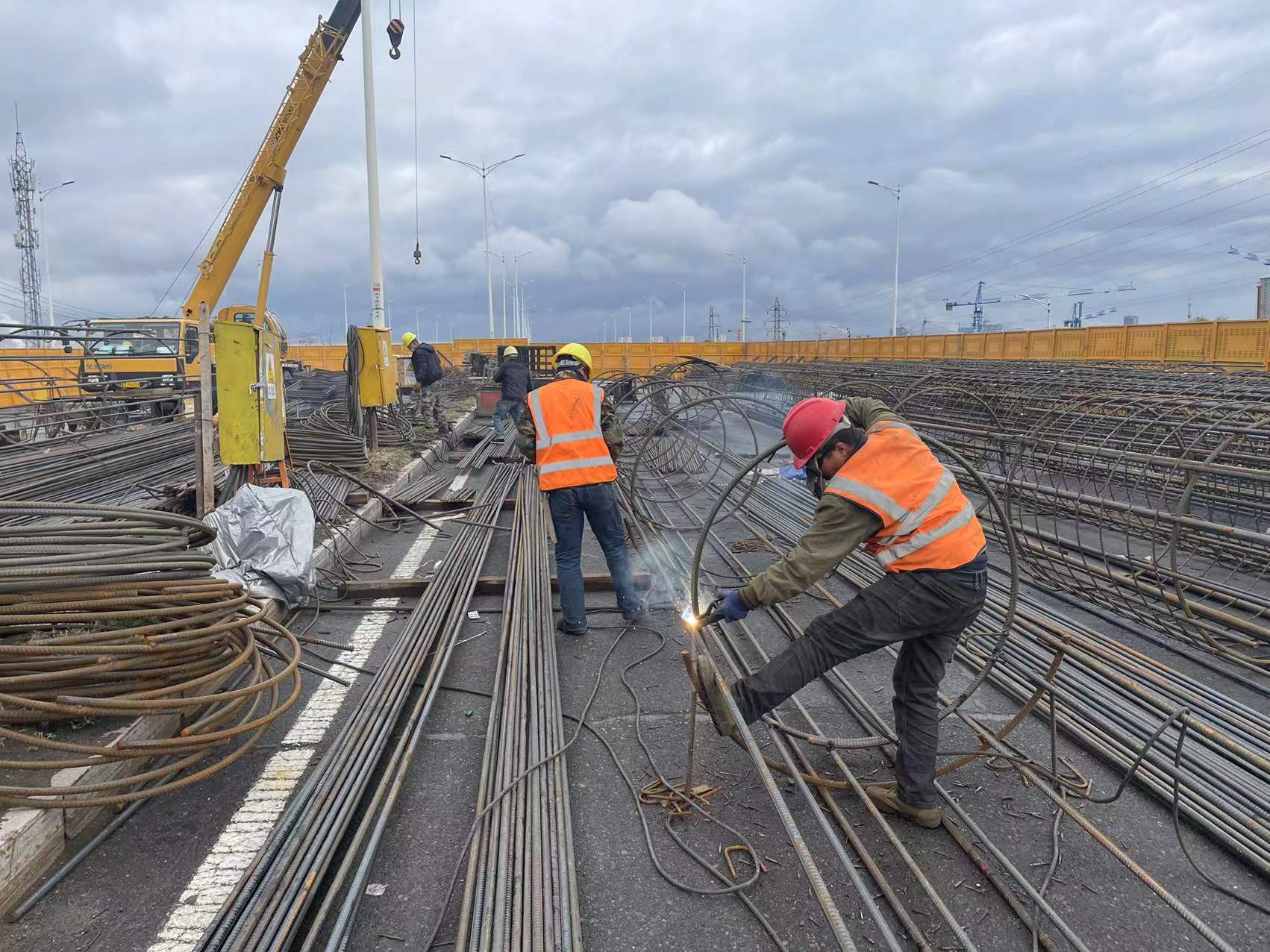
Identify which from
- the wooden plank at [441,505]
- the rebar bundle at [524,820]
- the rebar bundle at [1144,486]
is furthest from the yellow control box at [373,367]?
the rebar bundle at [524,820]

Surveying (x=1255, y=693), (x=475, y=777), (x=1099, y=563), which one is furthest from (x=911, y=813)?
(x=1099, y=563)

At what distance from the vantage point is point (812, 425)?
321cm

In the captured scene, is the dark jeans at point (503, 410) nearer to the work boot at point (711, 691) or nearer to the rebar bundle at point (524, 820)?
the rebar bundle at point (524, 820)

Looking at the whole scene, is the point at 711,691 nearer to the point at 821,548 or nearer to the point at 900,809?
the point at 821,548

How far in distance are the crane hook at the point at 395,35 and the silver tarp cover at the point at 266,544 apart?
1285 centimetres

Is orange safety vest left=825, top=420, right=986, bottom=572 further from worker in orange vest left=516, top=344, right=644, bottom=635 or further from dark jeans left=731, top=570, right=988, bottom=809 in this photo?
worker in orange vest left=516, top=344, right=644, bottom=635

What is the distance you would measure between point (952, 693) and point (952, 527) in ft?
5.84

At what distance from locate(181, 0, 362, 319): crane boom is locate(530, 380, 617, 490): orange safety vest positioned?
10714 mm

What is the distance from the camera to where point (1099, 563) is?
6.76 m

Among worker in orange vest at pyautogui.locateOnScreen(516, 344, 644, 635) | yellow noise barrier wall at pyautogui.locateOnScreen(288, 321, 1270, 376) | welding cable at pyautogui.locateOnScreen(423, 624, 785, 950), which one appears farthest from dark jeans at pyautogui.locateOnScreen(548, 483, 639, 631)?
yellow noise barrier wall at pyautogui.locateOnScreen(288, 321, 1270, 376)

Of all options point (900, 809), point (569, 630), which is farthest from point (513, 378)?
point (900, 809)

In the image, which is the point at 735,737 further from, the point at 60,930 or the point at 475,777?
the point at 60,930

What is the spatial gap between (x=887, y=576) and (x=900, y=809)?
1.00 meters

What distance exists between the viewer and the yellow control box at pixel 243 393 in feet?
21.0
